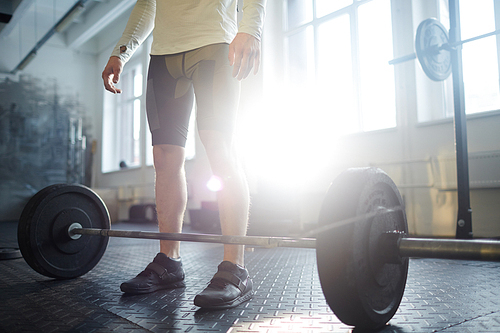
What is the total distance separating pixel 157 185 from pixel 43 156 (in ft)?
10.7

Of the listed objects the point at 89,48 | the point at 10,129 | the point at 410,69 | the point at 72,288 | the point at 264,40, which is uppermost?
the point at 89,48

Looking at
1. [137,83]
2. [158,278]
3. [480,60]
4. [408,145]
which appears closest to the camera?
[158,278]

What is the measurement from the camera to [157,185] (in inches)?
52.2

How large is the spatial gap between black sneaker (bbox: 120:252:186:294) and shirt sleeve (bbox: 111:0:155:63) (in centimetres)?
77

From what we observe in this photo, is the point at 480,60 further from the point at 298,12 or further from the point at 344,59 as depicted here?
the point at 298,12

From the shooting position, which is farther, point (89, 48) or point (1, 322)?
point (89, 48)

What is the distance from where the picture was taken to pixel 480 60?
272cm

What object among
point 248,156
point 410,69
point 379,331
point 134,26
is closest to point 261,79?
point 248,156

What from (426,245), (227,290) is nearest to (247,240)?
(227,290)

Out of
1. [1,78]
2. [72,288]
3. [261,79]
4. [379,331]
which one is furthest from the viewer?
[261,79]

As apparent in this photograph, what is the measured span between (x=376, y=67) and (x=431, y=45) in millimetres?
1154

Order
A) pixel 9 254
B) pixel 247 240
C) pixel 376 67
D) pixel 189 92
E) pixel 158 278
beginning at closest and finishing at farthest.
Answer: pixel 247 240, pixel 158 278, pixel 189 92, pixel 9 254, pixel 376 67

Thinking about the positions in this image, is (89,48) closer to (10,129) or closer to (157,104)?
(10,129)

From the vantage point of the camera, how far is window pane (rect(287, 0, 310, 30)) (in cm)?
394
